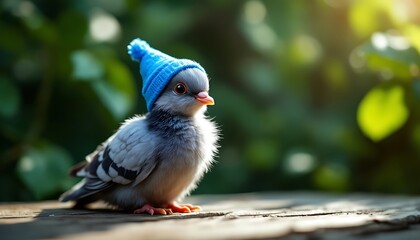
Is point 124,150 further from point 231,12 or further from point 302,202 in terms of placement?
point 231,12

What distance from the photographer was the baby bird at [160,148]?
2.12 meters

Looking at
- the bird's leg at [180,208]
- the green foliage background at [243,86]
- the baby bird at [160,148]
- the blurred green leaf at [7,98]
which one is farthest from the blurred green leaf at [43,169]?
the bird's leg at [180,208]

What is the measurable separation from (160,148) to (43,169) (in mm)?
986

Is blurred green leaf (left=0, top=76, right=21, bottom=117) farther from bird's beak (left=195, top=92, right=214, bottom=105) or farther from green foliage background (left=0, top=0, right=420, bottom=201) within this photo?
bird's beak (left=195, top=92, right=214, bottom=105)

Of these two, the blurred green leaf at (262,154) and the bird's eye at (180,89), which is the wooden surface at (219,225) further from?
the blurred green leaf at (262,154)

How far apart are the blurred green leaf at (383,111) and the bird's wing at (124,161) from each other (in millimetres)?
1136

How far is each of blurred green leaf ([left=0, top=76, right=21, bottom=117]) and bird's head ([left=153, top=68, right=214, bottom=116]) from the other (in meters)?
1.09

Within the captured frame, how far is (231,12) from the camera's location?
412cm

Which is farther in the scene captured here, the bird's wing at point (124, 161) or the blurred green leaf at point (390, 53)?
the blurred green leaf at point (390, 53)

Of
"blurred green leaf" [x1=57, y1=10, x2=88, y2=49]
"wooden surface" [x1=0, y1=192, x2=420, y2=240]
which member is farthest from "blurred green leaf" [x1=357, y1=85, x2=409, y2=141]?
"blurred green leaf" [x1=57, y1=10, x2=88, y2=49]

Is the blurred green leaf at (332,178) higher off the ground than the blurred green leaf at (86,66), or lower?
lower

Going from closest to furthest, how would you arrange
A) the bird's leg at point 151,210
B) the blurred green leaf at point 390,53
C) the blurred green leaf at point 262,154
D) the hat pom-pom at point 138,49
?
the bird's leg at point 151,210 < the hat pom-pom at point 138,49 < the blurred green leaf at point 390,53 < the blurred green leaf at point 262,154

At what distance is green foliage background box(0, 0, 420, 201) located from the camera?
2887 millimetres

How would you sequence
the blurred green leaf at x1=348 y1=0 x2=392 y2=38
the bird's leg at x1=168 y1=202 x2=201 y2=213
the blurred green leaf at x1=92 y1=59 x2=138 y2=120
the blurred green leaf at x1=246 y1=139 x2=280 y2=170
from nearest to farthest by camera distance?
the bird's leg at x1=168 y1=202 x2=201 y2=213
the blurred green leaf at x1=92 y1=59 x2=138 y2=120
the blurred green leaf at x1=348 y1=0 x2=392 y2=38
the blurred green leaf at x1=246 y1=139 x2=280 y2=170
